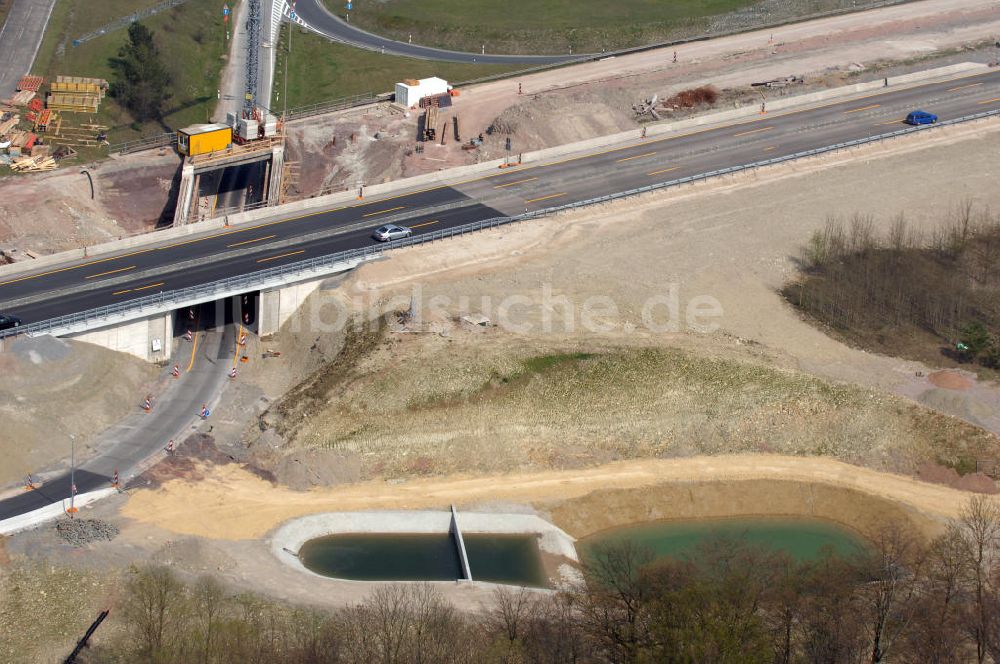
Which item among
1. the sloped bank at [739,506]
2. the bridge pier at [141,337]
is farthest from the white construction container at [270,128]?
the sloped bank at [739,506]

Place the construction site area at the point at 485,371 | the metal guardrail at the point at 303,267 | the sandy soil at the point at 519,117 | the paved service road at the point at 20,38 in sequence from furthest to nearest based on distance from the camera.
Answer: the paved service road at the point at 20,38
the sandy soil at the point at 519,117
the metal guardrail at the point at 303,267
the construction site area at the point at 485,371

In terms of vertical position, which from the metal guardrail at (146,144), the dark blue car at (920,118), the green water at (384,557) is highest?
the dark blue car at (920,118)

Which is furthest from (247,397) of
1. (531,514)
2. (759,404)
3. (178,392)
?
(759,404)

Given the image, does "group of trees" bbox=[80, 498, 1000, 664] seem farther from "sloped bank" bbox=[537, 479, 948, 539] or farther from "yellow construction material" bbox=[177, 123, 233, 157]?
"yellow construction material" bbox=[177, 123, 233, 157]

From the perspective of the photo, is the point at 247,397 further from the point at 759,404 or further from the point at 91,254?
the point at 759,404

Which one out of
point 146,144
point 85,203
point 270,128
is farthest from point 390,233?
point 146,144

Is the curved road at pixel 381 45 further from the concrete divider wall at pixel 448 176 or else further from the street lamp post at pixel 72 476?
the street lamp post at pixel 72 476
